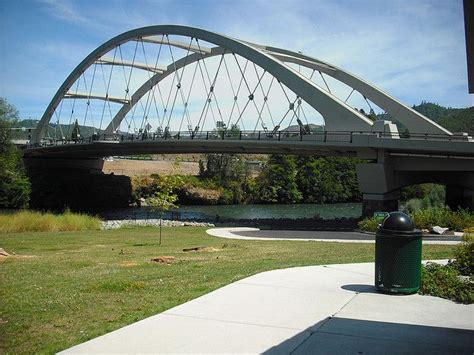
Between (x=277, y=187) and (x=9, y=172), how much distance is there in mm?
47150

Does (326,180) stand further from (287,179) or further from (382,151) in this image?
(382,151)

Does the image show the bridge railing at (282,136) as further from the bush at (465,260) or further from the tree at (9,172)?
the bush at (465,260)

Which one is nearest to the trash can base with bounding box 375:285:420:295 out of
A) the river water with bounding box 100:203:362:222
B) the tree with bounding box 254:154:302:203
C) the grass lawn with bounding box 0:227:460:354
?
the grass lawn with bounding box 0:227:460:354

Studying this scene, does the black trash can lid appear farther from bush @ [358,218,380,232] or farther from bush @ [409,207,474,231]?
bush @ [358,218,380,232]

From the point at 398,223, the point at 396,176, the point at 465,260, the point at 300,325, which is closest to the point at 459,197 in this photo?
the point at 396,176

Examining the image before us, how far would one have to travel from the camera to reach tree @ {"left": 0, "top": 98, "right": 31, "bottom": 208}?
52.7 m

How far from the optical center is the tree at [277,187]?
90.3 meters

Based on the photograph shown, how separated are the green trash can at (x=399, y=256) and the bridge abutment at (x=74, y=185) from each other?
62.5 metres

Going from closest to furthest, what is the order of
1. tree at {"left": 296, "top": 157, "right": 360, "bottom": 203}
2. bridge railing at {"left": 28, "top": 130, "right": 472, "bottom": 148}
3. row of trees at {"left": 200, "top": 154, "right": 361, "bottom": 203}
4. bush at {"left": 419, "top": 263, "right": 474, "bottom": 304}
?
bush at {"left": 419, "top": 263, "right": 474, "bottom": 304}
bridge railing at {"left": 28, "top": 130, "right": 472, "bottom": 148}
row of trees at {"left": 200, "top": 154, "right": 361, "bottom": 203}
tree at {"left": 296, "top": 157, "right": 360, "bottom": 203}

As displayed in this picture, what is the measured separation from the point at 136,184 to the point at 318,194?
106ft

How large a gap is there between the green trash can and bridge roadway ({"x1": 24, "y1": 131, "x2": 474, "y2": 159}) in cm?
2639

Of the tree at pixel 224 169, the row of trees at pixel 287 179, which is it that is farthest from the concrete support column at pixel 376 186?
the tree at pixel 224 169

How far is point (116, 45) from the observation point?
61.1m

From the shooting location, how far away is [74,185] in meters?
74.1
